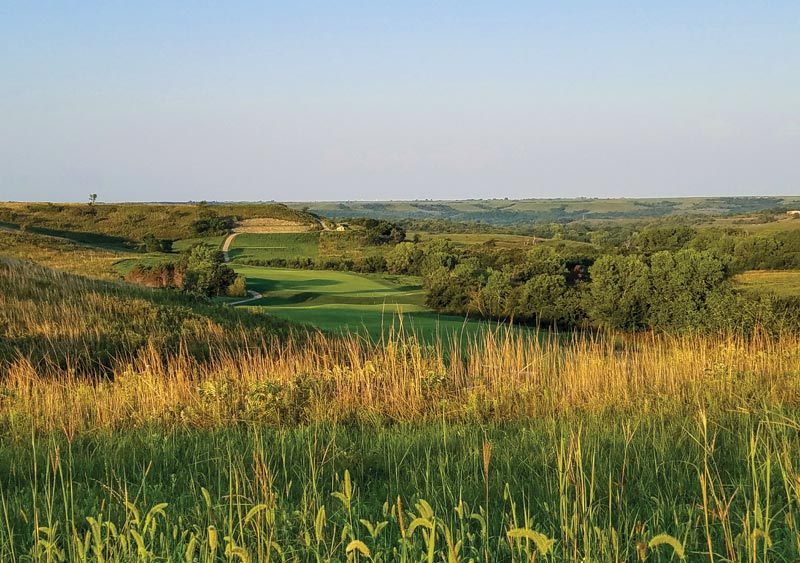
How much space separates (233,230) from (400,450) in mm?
76758

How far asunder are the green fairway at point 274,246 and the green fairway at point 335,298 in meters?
15.8

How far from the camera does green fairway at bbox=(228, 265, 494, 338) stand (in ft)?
78.6

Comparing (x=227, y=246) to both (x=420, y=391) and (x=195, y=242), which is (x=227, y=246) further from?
(x=420, y=391)

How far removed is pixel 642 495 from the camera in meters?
3.50

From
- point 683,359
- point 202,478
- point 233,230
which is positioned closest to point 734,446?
point 202,478

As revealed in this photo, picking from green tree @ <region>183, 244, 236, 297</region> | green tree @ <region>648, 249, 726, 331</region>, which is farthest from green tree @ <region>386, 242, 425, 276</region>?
green tree @ <region>648, 249, 726, 331</region>

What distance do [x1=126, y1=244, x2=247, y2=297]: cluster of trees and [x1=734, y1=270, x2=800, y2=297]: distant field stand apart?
30112 millimetres

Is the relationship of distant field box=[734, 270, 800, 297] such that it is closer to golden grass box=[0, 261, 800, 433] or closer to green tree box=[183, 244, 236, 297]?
green tree box=[183, 244, 236, 297]

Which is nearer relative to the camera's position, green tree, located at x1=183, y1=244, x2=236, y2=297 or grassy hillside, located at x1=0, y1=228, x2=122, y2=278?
green tree, located at x1=183, y1=244, x2=236, y2=297

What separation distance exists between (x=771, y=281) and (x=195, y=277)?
38601 mm

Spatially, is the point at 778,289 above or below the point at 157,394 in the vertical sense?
below

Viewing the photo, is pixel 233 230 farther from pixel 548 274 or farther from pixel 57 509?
pixel 57 509

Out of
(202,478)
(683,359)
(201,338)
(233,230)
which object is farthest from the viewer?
(233,230)

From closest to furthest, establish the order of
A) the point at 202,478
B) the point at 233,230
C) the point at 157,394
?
the point at 202,478 < the point at 157,394 < the point at 233,230
